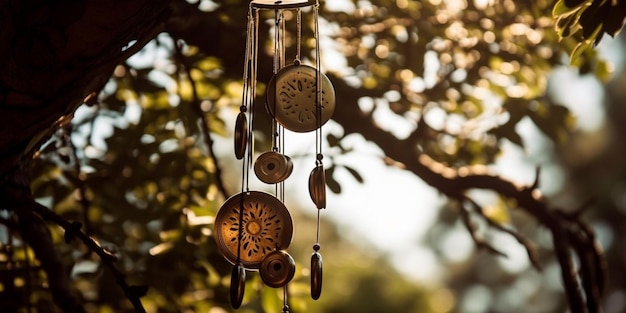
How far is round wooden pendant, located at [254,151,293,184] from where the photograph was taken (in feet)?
5.47

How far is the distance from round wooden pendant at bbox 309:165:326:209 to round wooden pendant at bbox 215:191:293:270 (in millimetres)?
69

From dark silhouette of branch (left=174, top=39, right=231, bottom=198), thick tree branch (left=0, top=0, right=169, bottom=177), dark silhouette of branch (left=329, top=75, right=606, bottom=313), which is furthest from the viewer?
dark silhouette of branch (left=329, top=75, right=606, bottom=313)

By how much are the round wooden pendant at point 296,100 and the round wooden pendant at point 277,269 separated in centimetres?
25

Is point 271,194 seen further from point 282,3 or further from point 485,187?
point 485,187

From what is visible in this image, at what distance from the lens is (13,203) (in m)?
1.87

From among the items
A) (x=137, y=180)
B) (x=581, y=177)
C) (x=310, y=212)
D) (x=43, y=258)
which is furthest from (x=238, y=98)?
(x=581, y=177)

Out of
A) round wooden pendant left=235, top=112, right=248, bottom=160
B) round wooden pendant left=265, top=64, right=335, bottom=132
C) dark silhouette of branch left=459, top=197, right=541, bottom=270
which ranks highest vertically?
round wooden pendant left=265, top=64, right=335, bottom=132

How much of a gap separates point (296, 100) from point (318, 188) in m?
0.18

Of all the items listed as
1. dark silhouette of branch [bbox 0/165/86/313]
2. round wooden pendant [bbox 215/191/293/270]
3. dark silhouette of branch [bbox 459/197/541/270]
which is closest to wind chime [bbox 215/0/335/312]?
round wooden pendant [bbox 215/191/293/270]

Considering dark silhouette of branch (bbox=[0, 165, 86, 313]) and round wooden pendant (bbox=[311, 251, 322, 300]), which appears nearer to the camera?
round wooden pendant (bbox=[311, 251, 322, 300])

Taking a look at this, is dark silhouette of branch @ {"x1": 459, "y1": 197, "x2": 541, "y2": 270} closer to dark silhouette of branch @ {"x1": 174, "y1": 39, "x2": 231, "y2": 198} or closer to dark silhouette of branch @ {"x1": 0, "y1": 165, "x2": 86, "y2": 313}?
dark silhouette of branch @ {"x1": 174, "y1": 39, "x2": 231, "y2": 198}

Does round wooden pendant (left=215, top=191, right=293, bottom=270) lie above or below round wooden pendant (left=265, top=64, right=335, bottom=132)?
below

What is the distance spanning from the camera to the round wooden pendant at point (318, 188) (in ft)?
5.48

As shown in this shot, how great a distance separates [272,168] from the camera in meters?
1.67
